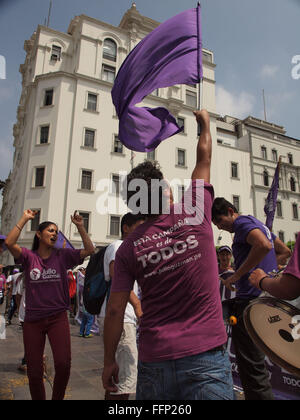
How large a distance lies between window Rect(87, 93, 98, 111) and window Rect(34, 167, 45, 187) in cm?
681

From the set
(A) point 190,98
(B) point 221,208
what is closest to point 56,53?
(A) point 190,98

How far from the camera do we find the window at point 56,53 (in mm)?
28378

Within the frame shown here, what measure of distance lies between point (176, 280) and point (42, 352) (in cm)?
231

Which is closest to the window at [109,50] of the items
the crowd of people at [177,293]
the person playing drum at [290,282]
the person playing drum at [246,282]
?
the person playing drum at [246,282]

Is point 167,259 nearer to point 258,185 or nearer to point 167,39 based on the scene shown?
point 167,39

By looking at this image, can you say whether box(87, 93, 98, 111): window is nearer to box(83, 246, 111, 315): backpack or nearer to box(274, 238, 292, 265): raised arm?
box(274, 238, 292, 265): raised arm

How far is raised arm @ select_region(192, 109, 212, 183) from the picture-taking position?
1.96 m

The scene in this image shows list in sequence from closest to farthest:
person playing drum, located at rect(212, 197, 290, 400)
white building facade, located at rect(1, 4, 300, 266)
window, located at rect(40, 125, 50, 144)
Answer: person playing drum, located at rect(212, 197, 290, 400) < white building facade, located at rect(1, 4, 300, 266) < window, located at rect(40, 125, 50, 144)

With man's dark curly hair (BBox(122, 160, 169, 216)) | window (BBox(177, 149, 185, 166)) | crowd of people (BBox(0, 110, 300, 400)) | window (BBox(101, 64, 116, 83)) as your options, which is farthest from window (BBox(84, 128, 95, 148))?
crowd of people (BBox(0, 110, 300, 400))

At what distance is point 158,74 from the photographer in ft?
10.9

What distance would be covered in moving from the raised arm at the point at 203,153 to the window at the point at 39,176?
24.0m

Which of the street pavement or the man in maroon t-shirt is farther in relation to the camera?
the street pavement

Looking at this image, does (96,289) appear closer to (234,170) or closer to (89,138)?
(89,138)
